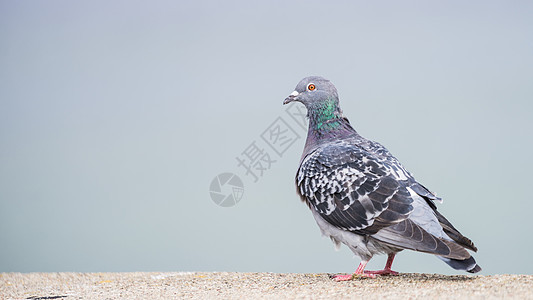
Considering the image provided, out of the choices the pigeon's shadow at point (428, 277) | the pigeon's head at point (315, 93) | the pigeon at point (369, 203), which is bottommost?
the pigeon's shadow at point (428, 277)

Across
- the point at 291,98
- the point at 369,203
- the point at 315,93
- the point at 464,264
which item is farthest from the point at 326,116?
the point at 464,264

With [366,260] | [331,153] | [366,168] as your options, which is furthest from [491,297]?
[331,153]

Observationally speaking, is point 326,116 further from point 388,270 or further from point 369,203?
point 388,270

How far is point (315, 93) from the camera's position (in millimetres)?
7402

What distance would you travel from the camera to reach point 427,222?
19.4ft

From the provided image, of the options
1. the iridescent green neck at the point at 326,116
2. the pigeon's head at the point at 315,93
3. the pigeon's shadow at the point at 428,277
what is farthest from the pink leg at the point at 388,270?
the pigeon's head at the point at 315,93

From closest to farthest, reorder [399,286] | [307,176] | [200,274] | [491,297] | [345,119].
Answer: [491,297] < [399,286] < [307,176] < [345,119] < [200,274]

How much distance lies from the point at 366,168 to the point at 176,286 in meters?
2.77

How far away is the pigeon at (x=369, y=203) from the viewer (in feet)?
19.0

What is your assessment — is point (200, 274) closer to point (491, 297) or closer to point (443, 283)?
point (443, 283)

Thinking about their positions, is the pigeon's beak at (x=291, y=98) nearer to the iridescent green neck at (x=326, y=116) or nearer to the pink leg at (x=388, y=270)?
the iridescent green neck at (x=326, y=116)

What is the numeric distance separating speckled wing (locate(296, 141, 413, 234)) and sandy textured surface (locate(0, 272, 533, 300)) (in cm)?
71

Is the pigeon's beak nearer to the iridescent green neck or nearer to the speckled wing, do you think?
the iridescent green neck

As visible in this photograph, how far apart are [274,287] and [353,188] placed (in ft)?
4.77
